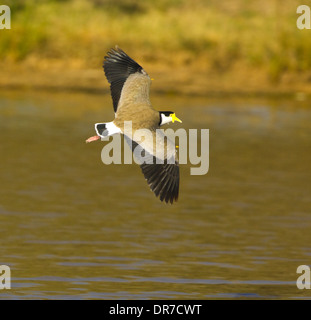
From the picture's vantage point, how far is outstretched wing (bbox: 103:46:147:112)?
1008 centimetres

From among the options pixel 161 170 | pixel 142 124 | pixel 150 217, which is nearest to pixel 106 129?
pixel 142 124

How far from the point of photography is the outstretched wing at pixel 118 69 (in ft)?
33.1

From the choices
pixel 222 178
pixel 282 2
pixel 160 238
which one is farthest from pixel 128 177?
pixel 282 2

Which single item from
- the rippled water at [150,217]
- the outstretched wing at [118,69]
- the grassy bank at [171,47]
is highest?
the grassy bank at [171,47]

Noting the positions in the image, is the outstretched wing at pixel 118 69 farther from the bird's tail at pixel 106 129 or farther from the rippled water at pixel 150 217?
the rippled water at pixel 150 217

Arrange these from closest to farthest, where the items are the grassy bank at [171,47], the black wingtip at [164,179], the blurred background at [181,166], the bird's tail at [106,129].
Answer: the black wingtip at [164,179], the bird's tail at [106,129], the blurred background at [181,166], the grassy bank at [171,47]

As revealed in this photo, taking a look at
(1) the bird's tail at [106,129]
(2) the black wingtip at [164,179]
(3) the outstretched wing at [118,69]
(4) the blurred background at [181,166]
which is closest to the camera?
(2) the black wingtip at [164,179]

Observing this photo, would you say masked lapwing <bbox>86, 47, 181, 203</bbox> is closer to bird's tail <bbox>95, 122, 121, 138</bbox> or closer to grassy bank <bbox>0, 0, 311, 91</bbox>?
bird's tail <bbox>95, 122, 121, 138</bbox>

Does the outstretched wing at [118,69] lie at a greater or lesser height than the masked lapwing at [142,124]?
greater

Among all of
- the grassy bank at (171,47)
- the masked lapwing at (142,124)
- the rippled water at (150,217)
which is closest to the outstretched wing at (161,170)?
the masked lapwing at (142,124)

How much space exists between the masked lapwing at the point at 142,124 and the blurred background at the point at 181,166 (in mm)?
1313

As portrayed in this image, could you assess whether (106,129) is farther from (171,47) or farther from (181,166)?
(171,47)

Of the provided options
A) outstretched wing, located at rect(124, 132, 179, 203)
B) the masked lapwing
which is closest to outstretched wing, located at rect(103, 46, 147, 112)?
the masked lapwing

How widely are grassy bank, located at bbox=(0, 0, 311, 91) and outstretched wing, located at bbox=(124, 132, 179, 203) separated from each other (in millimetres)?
15254
